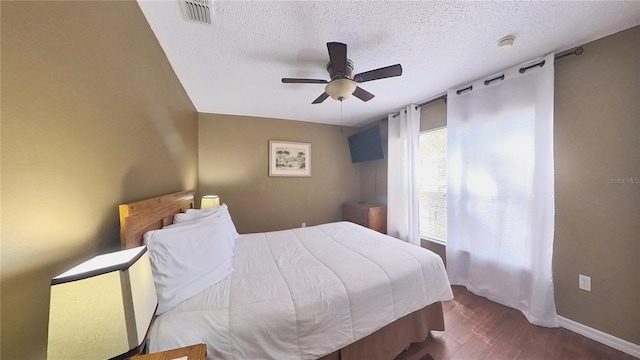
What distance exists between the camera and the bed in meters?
0.96

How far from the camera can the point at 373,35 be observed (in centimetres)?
152

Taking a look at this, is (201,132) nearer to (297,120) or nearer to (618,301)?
(297,120)

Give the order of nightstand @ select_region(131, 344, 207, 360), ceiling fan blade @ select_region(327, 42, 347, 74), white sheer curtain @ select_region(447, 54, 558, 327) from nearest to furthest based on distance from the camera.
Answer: nightstand @ select_region(131, 344, 207, 360) → ceiling fan blade @ select_region(327, 42, 347, 74) → white sheer curtain @ select_region(447, 54, 558, 327)

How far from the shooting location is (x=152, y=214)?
4.09 feet

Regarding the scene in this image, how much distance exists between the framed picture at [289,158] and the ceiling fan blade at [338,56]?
2.18 metres

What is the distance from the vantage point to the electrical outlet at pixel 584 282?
162 centimetres

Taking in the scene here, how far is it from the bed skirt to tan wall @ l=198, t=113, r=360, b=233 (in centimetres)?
→ 252

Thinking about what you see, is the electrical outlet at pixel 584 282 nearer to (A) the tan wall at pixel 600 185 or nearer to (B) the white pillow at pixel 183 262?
(A) the tan wall at pixel 600 185

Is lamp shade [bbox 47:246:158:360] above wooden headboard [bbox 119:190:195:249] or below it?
below

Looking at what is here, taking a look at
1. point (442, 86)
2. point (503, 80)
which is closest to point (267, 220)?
point (442, 86)

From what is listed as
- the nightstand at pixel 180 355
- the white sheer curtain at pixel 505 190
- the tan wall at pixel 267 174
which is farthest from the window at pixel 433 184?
the nightstand at pixel 180 355

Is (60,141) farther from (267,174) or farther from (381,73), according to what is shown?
(267,174)

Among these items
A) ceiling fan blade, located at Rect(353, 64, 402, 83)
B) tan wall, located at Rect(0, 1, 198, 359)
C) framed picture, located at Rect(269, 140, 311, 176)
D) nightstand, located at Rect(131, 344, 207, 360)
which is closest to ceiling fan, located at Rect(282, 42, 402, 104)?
ceiling fan blade, located at Rect(353, 64, 402, 83)

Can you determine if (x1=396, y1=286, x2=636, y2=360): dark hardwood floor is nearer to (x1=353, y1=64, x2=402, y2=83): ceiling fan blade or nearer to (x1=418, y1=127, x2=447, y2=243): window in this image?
(x1=418, y1=127, x2=447, y2=243): window
